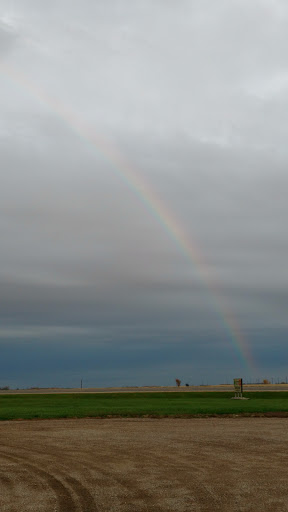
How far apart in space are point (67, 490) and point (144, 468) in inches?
150

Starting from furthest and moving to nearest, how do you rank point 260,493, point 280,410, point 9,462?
point 280,410, point 9,462, point 260,493

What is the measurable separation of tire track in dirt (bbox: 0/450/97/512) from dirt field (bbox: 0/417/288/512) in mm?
22

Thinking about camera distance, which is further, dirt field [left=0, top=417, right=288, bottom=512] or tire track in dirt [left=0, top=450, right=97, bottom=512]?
dirt field [left=0, top=417, right=288, bottom=512]

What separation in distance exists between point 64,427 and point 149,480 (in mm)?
16199

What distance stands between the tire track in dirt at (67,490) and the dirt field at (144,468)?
0.02 meters

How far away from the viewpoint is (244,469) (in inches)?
704

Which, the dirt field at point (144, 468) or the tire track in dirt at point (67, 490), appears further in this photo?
the dirt field at point (144, 468)

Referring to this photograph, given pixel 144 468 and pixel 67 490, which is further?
pixel 144 468

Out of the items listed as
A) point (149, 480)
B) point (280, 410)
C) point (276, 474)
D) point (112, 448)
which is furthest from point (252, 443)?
point (280, 410)

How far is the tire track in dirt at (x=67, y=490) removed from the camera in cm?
1298

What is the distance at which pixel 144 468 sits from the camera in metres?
18.0

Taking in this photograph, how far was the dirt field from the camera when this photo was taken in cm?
1344

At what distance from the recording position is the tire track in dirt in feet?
42.6

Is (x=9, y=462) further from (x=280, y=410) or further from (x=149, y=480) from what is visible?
(x=280, y=410)
